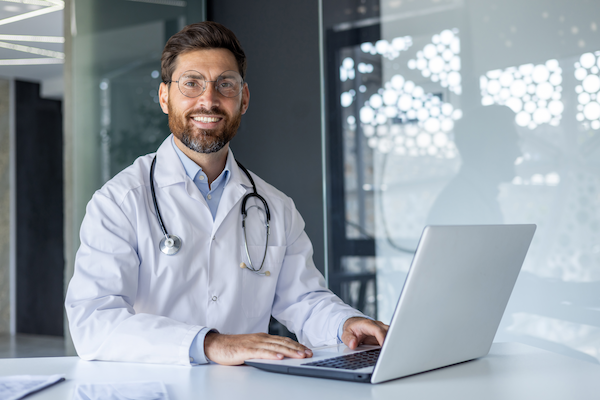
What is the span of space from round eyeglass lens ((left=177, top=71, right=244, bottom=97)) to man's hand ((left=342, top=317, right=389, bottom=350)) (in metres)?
0.79

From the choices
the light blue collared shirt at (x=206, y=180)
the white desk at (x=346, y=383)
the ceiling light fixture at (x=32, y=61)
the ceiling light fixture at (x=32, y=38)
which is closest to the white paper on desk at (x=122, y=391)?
the white desk at (x=346, y=383)

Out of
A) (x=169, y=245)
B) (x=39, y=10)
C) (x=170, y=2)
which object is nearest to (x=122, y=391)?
(x=169, y=245)

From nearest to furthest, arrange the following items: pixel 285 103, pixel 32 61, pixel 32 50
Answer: pixel 285 103
pixel 32 50
pixel 32 61

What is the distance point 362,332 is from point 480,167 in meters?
1.39

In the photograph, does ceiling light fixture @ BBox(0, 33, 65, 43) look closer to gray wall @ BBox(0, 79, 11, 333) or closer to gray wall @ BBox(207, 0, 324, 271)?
gray wall @ BBox(0, 79, 11, 333)

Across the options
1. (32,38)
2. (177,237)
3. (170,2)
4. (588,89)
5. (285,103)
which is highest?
(32,38)

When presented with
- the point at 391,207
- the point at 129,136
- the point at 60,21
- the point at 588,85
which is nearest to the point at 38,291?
the point at 60,21

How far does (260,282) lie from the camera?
5.58ft

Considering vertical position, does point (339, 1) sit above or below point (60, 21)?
below

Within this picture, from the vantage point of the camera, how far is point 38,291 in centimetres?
634

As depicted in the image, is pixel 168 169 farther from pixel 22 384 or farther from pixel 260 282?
pixel 22 384

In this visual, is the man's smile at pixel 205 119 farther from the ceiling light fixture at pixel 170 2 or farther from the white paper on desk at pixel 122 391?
the ceiling light fixture at pixel 170 2

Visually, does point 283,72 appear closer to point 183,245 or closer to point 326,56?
point 326,56

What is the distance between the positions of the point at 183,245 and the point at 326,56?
5.44 feet
